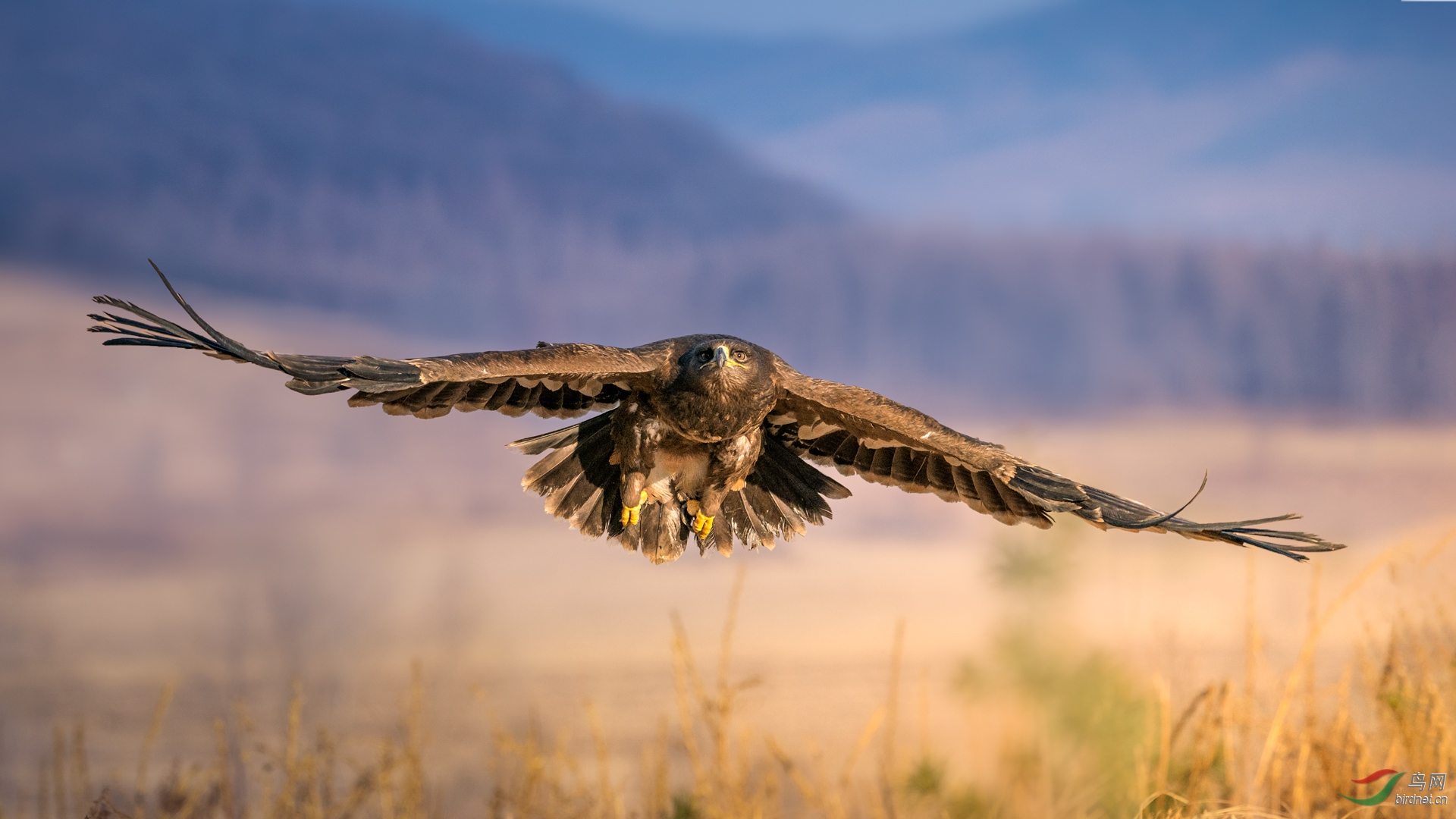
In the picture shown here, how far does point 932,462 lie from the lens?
20.8 feet

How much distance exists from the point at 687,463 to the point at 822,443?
0.91 m

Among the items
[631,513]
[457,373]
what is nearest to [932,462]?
[631,513]

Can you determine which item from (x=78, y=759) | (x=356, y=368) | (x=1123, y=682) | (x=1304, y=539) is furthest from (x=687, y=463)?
(x=1123, y=682)

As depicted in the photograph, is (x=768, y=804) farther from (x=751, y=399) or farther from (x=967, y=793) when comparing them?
(x=967, y=793)

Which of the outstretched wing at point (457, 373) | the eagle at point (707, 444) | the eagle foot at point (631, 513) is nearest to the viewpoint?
the outstretched wing at point (457, 373)

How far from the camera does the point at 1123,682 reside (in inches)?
394

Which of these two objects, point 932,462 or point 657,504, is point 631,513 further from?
point 932,462

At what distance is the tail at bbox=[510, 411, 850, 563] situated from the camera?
6438 millimetres

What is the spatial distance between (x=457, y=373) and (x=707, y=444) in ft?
5.21

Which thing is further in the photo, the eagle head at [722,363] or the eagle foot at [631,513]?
the eagle foot at [631,513]

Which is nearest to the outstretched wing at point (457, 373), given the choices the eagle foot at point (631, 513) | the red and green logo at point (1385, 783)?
the eagle foot at point (631, 513)

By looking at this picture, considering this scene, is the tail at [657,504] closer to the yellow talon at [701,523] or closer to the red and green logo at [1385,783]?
the yellow talon at [701,523]

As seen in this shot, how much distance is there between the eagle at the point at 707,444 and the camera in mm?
5238

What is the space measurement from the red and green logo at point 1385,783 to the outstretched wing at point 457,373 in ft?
14.4
